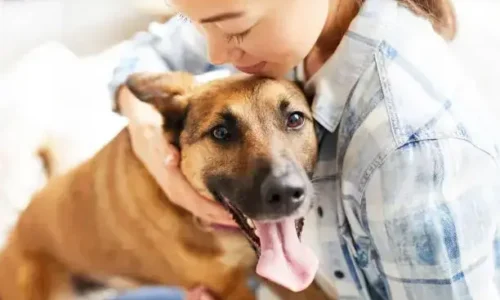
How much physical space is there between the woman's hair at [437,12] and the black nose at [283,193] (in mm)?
210

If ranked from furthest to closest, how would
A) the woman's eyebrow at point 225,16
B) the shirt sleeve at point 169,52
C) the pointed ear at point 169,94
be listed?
1. the shirt sleeve at point 169,52
2. the pointed ear at point 169,94
3. the woman's eyebrow at point 225,16

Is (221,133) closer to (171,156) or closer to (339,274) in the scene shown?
(171,156)

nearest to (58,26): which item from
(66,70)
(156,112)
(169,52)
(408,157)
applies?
(66,70)

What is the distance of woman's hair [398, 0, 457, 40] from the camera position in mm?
641

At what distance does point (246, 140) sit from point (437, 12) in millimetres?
240

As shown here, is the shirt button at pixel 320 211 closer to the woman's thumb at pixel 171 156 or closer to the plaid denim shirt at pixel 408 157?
the plaid denim shirt at pixel 408 157

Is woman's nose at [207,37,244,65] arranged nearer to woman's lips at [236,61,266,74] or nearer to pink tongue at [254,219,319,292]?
woman's lips at [236,61,266,74]

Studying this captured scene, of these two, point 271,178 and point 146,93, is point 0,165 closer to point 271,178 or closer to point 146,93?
point 146,93

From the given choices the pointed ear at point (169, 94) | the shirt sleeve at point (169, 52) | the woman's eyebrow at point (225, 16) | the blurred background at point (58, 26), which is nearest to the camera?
the woman's eyebrow at point (225, 16)

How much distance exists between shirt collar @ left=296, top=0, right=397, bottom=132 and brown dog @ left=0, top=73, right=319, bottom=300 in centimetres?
2

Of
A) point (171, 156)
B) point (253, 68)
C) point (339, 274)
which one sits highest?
point (253, 68)

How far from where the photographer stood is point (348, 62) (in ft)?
2.02

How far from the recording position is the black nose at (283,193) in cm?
57

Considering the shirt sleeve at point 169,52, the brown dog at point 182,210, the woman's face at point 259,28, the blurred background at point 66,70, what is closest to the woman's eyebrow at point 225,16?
the woman's face at point 259,28
